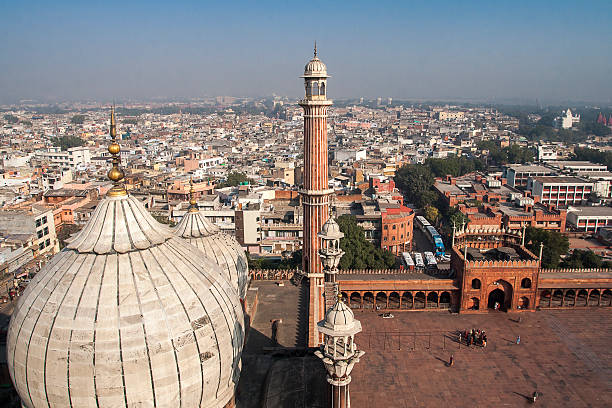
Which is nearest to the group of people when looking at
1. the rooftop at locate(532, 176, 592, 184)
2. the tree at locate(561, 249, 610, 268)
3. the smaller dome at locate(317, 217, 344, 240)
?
the smaller dome at locate(317, 217, 344, 240)

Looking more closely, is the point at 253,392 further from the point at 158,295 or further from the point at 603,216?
the point at 603,216

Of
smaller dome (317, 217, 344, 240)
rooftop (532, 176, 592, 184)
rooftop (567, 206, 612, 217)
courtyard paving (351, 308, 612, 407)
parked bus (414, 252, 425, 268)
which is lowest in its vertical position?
parked bus (414, 252, 425, 268)

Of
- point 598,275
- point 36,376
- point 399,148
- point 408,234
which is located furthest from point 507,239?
point 399,148

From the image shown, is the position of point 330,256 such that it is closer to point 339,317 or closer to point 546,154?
point 339,317

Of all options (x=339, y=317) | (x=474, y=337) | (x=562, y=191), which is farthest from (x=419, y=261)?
(x=562, y=191)

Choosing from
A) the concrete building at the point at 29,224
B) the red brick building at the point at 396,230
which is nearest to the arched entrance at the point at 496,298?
the red brick building at the point at 396,230

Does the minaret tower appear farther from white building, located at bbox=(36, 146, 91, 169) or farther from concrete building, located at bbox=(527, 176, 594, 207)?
white building, located at bbox=(36, 146, 91, 169)

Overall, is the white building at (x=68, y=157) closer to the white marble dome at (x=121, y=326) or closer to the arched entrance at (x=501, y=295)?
the arched entrance at (x=501, y=295)
